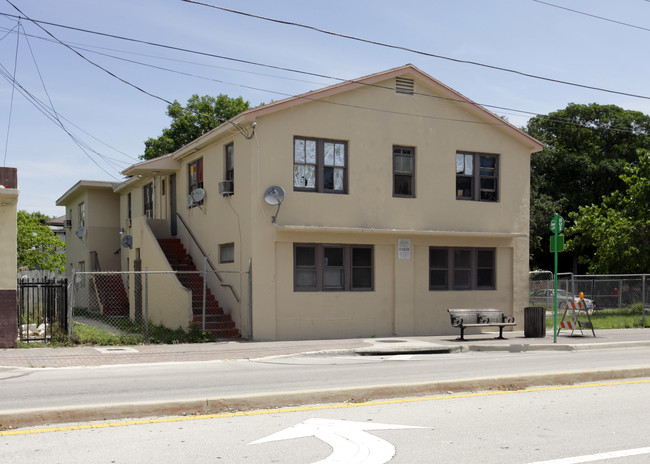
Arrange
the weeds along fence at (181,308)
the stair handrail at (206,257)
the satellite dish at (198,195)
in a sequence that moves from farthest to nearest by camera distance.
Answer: the satellite dish at (198,195)
the stair handrail at (206,257)
the weeds along fence at (181,308)

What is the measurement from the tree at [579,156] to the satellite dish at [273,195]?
108ft

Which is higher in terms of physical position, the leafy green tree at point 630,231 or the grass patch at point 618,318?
the leafy green tree at point 630,231

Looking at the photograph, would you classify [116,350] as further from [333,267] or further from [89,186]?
[89,186]

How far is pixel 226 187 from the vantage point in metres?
19.6

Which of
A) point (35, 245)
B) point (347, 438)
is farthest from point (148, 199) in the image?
point (35, 245)

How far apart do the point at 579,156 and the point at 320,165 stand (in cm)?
3654

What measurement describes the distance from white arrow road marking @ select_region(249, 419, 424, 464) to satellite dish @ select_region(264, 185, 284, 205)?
10.7 meters

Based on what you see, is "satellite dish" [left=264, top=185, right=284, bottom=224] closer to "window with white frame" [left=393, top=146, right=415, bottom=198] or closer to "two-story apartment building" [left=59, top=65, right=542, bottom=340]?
"two-story apartment building" [left=59, top=65, right=542, bottom=340]

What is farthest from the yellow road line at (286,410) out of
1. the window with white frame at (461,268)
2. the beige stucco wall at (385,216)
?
the window with white frame at (461,268)

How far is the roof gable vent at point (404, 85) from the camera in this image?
20328 millimetres

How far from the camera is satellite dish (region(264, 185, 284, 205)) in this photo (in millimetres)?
18203

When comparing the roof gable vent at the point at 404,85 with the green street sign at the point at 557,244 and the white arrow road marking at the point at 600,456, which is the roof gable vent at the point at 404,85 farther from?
the white arrow road marking at the point at 600,456

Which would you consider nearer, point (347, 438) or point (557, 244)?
point (347, 438)

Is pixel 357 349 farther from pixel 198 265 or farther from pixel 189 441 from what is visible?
pixel 189 441
